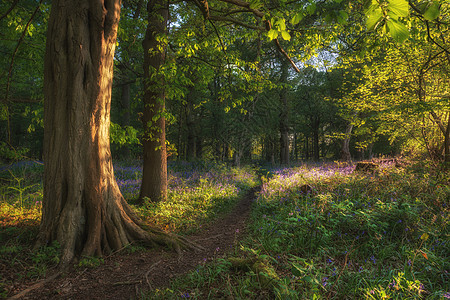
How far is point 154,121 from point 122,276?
4157 mm

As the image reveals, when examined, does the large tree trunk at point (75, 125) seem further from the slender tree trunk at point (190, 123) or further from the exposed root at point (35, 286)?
the slender tree trunk at point (190, 123)

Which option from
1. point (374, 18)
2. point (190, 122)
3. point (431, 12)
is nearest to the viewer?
point (374, 18)

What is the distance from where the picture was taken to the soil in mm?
2857

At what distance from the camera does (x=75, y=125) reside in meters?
3.63

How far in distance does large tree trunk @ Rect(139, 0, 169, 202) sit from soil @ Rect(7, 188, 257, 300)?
2.74m

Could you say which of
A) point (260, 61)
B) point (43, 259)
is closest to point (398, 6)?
point (43, 259)

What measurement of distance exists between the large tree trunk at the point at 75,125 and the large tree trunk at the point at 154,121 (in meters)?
2.33

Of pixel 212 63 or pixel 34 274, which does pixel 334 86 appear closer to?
pixel 212 63

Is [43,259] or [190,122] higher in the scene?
[190,122]

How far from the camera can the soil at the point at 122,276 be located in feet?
9.37

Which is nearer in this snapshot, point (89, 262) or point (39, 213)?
point (89, 262)

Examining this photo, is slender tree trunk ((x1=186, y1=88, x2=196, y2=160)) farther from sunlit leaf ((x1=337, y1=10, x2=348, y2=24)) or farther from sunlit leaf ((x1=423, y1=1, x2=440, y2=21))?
sunlit leaf ((x1=423, y1=1, x2=440, y2=21))

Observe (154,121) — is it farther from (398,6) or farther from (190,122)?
(190,122)

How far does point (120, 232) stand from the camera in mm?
4137
